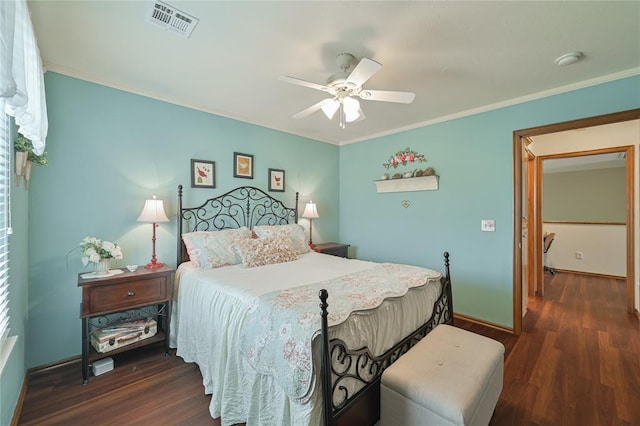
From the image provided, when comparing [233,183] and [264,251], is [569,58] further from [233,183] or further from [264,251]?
[233,183]

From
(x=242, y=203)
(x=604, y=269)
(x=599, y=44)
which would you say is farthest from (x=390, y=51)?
(x=604, y=269)

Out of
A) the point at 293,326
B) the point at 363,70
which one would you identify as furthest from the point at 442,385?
the point at 363,70

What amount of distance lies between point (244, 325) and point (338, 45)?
6.71 ft

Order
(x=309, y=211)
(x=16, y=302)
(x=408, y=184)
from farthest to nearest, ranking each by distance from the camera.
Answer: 1. (x=309, y=211)
2. (x=408, y=184)
3. (x=16, y=302)

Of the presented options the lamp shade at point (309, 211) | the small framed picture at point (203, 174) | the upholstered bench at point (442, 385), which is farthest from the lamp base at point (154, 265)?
the upholstered bench at point (442, 385)

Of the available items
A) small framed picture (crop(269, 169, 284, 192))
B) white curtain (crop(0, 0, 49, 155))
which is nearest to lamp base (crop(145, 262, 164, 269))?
white curtain (crop(0, 0, 49, 155))

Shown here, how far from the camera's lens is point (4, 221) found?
157 cm

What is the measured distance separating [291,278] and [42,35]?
2.52 metres

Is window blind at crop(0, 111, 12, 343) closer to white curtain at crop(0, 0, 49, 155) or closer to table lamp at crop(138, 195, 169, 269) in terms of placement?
white curtain at crop(0, 0, 49, 155)

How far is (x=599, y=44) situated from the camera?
1973 mm

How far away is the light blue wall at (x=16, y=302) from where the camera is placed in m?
1.55

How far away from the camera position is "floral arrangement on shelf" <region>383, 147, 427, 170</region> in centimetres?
381

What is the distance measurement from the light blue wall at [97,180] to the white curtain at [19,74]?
576 mm

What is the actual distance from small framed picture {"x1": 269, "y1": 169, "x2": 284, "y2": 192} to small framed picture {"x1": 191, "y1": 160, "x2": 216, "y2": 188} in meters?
0.83
